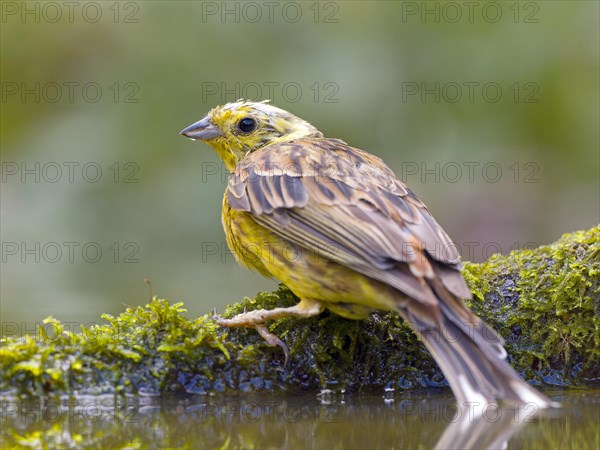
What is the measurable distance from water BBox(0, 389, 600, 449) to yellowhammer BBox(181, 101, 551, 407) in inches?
8.3

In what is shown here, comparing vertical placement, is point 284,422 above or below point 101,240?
below

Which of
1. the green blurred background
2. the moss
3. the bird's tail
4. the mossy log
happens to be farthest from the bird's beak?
the green blurred background

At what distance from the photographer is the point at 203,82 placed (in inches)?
384

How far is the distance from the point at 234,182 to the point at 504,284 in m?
1.77

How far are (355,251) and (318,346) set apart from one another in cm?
64

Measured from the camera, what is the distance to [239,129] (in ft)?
22.6

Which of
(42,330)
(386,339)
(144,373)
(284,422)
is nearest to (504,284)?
(386,339)

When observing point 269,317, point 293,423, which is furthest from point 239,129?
point 293,423

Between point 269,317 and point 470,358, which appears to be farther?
point 269,317

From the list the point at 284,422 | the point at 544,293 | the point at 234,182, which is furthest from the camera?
the point at 234,182

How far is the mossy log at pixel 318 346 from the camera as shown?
16.7ft

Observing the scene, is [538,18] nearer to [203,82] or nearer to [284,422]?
[203,82]

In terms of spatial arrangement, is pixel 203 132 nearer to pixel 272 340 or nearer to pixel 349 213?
pixel 349 213

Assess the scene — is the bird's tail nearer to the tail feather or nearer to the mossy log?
the tail feather
